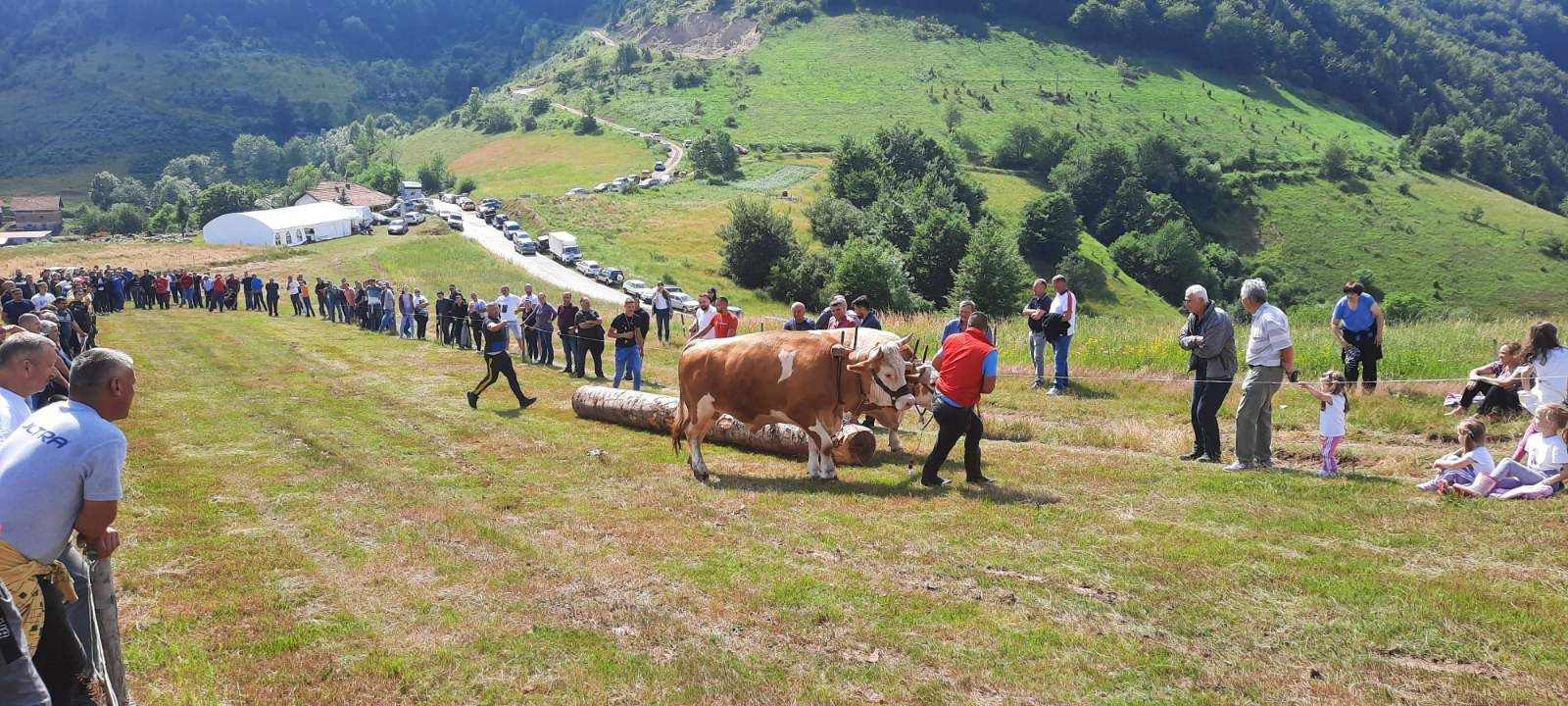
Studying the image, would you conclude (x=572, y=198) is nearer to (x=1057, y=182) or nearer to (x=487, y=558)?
(x=1057, y=182)

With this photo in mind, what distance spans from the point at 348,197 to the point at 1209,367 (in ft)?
419

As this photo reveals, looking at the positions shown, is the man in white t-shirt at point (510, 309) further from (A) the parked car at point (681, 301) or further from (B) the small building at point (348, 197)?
(B) the small building at point (348, 197)

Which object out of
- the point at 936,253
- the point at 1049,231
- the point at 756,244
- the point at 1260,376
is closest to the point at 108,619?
the point at 1260,376

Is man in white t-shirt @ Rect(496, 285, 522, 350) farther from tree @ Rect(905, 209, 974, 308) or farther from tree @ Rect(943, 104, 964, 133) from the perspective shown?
tree @ Rect(943, 104, 964, 133)

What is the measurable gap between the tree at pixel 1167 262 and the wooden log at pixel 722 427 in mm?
91000

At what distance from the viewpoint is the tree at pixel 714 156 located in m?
127

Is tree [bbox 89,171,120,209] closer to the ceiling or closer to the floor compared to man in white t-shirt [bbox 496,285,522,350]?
closer to the ceiling

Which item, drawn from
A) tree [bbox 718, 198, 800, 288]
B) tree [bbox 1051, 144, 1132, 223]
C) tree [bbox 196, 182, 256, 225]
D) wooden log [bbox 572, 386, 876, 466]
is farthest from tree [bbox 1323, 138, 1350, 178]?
tree [bbox 196, 182, 256, 225]

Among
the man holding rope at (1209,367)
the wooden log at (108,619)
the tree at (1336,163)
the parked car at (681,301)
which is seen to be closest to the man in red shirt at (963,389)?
the man holding rope at (1209,367)

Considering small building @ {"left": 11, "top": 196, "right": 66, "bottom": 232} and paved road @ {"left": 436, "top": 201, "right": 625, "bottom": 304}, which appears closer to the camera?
paved road @ {"left": 436, "top": 201, "right": 625, "bottom": 304}

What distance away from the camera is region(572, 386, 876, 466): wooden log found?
14719 millimetres

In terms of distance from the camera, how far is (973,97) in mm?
163625

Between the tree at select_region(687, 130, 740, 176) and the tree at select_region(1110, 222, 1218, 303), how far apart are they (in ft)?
162

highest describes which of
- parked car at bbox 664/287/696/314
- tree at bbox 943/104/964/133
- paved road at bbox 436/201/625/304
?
A: tree at bbox 943/104/964/133
